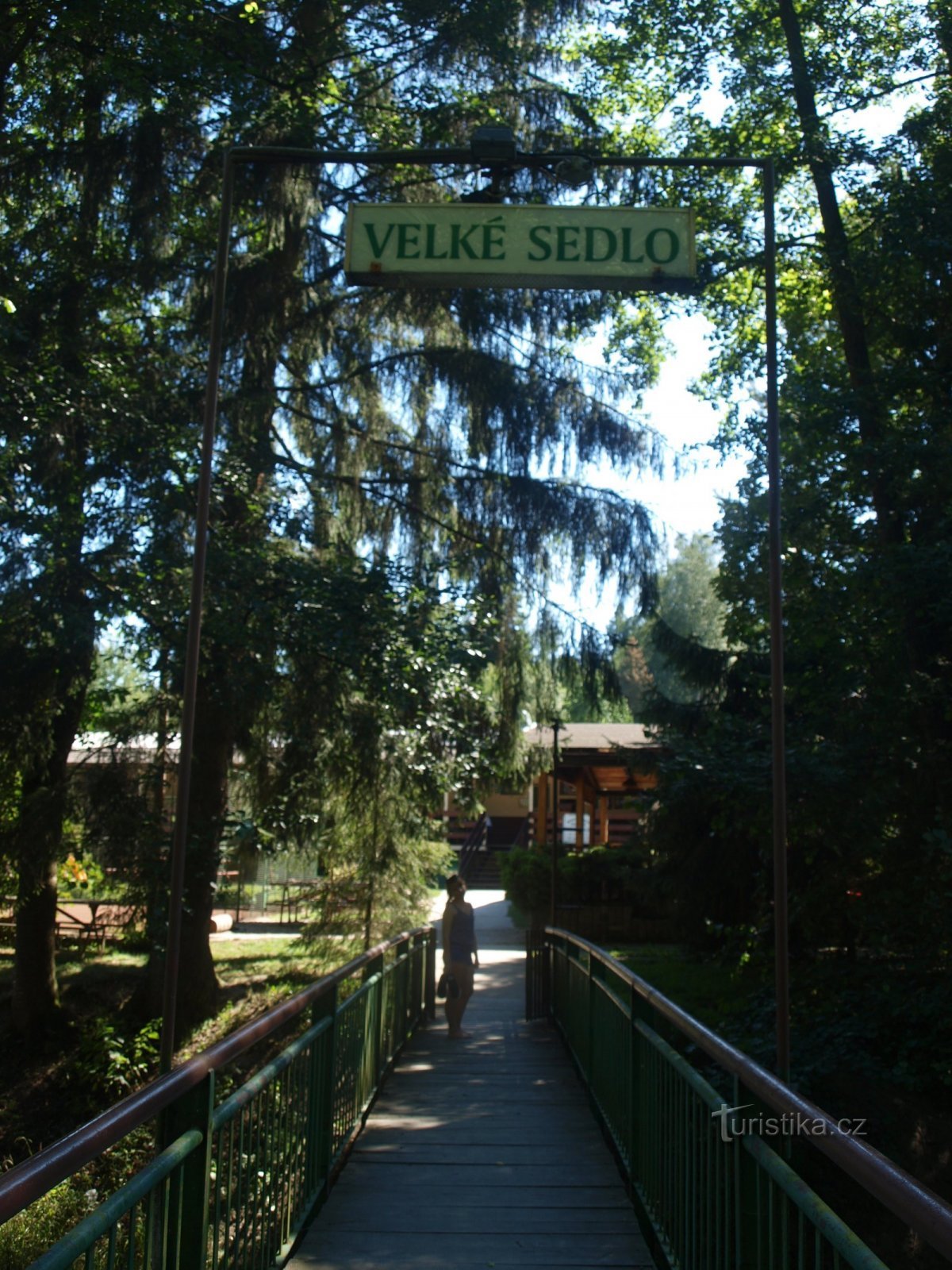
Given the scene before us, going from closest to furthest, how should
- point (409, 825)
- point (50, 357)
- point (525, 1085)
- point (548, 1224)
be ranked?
point (548, 1224)
point (525, 1085)
point (50, 357)
point (409, 825)

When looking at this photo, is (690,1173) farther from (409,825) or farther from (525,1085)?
(409,825)

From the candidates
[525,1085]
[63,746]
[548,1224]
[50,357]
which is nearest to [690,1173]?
[548,1224]

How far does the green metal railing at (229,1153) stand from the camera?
2.27m

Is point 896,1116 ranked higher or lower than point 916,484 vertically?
lower

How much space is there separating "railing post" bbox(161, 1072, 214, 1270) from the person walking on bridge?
7.40m

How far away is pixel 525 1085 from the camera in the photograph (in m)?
7.80

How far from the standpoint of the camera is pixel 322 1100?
4.90m

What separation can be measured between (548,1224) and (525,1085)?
3.28m

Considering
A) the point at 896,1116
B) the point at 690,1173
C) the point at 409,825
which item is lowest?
the point at 896,1116

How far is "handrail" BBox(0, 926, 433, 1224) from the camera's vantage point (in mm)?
1963

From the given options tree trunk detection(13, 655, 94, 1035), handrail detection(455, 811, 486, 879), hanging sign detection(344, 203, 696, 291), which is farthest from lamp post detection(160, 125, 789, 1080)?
handrail detection(455, 811, 486, 879)

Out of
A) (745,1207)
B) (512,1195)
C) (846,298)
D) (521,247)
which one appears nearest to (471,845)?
(846,298)

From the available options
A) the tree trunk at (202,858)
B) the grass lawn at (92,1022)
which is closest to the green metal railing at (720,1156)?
the tree trunk at (202,858)

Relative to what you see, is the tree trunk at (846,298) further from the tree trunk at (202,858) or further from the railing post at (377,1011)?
the tree trunk at (202,858)
